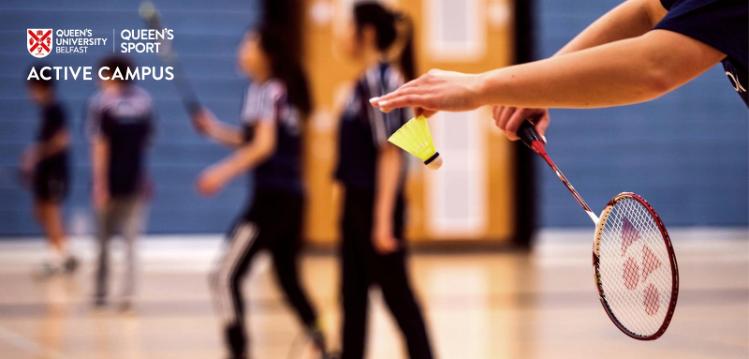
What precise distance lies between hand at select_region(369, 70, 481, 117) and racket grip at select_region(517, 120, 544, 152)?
1.20 ft

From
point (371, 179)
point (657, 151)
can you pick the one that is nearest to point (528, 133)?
point (371, 179)

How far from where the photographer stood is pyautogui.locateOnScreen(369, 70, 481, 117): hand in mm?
1881

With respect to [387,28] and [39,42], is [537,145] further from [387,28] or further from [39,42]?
[387,28]

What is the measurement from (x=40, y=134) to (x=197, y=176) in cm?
192

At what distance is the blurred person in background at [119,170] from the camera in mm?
7383

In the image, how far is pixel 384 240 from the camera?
402cm

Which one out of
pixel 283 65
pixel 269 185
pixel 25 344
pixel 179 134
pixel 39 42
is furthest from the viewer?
pixel 179 134

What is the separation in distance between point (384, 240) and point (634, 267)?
76.5 inches

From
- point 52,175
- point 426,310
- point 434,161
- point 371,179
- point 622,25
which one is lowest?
→ point 426,310

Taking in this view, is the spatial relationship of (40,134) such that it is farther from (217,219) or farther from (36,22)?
(36,22)

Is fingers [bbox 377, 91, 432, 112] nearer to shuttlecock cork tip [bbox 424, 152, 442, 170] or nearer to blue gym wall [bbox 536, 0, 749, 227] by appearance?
shuttlecock cork tip [bbox 424, 152, 442, 170]

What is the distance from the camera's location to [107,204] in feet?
24.6

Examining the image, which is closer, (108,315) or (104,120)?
(108,315)

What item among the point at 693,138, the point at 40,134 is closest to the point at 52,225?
the point at 40,134
